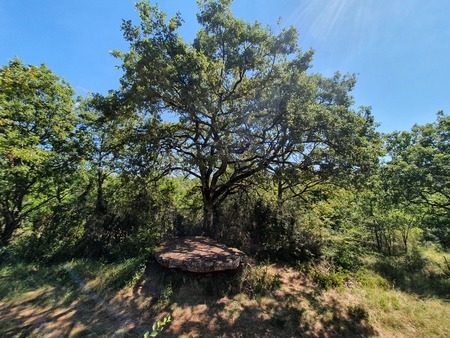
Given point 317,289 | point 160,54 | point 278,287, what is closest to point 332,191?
point 317,289

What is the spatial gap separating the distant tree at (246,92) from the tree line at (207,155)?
49 millimetres

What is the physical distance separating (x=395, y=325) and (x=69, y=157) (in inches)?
521

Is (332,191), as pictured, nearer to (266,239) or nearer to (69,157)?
(266,239)

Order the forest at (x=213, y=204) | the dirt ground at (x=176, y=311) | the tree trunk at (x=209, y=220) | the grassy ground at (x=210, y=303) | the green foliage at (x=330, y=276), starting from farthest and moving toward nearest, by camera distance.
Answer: the tree trunk at (x=209, y=220), the green foliage at (x=330, y=276), the forest at (x=213, y=204), the grassy ground at (x=210, y=303), the dirt ground at (x=176, y=311)

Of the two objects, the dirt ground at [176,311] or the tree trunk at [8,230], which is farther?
the tree trunk at [8,230]

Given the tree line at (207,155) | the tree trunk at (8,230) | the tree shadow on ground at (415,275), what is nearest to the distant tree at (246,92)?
the tree line at (207,155)

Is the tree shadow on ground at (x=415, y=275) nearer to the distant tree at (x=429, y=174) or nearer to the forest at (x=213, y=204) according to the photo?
the forest at (x=213, y=204)

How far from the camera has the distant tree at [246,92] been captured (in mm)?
7148

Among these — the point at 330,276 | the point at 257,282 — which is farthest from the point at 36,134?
the point at 330,276

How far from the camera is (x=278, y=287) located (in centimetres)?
696

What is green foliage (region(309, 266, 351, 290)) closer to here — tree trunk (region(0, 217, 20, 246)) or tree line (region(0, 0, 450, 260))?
tree line (region(0, 0, 450, 260))

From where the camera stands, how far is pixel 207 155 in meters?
8.59

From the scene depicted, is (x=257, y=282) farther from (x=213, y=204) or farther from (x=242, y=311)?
(x=213, y=204)

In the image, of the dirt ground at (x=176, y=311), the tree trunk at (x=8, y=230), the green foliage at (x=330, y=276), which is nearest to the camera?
the dirt ground at (x=176, y=311)
